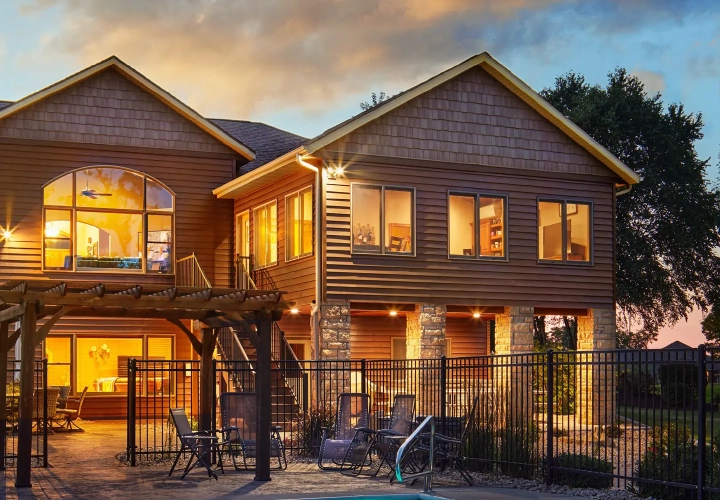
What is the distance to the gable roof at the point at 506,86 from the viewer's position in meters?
21.7

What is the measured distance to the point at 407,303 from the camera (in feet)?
75.3

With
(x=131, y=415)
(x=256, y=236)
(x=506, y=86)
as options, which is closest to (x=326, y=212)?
(x=256, y=236)

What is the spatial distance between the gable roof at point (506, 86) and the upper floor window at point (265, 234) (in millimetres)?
3286

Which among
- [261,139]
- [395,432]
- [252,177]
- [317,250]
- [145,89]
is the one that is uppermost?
[145,89]

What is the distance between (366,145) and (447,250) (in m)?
3.02

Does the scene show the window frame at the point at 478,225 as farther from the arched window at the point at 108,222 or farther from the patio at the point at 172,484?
the patio at the point at 172,484

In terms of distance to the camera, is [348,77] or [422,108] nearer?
[422,108]

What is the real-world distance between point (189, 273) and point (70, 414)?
4347mm

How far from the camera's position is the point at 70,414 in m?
22.5

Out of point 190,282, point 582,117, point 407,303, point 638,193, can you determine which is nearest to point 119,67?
point 190,282

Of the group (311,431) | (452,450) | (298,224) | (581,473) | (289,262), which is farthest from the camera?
(289,262)

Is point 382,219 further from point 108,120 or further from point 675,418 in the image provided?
point 675,418

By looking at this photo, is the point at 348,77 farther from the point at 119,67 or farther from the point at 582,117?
the point at 119,67

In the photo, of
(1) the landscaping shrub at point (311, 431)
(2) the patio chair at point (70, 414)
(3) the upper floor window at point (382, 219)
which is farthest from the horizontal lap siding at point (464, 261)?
(2) the patio chair at point (70, 414)
